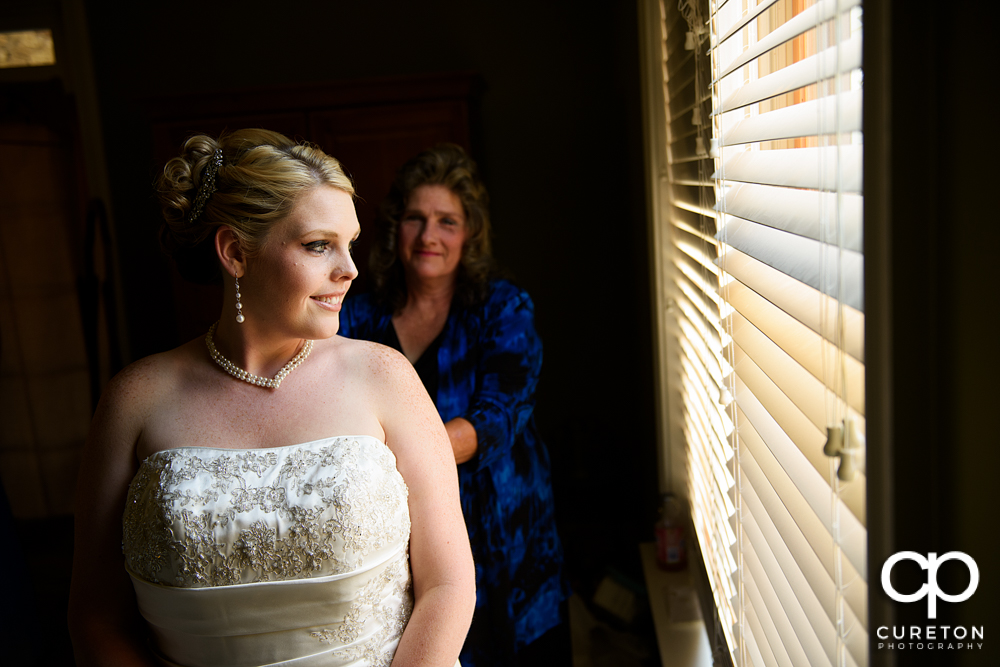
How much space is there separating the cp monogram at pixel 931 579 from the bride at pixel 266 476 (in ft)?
2.82

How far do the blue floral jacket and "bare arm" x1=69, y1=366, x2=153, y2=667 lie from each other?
2.61 ft

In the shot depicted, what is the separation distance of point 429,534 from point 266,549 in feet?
0.92

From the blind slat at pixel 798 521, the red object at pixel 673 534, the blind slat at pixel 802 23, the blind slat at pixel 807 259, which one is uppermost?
the blind slat at pixel 802 23

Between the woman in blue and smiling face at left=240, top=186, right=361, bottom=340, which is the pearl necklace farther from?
the woman in blue

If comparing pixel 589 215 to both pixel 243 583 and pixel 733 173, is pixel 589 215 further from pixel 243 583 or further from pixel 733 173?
pixel 243 583

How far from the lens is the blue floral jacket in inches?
79.6

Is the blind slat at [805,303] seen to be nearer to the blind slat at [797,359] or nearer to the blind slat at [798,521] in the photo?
the blind slat at [797,359]

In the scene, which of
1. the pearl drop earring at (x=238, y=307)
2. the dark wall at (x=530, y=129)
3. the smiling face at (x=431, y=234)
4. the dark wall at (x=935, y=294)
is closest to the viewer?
the dark wall at (x=935, y=294)

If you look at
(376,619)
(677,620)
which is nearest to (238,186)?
(376,619)

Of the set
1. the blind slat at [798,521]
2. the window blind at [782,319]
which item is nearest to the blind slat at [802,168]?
the window blind at [782,319]

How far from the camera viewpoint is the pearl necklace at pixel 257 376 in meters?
1.41

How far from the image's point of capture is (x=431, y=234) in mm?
2119

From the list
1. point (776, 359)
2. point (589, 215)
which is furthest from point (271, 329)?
point (589, 215)

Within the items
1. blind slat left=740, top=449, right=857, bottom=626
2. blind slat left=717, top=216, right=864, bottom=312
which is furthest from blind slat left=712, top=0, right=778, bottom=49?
blind slat left=740, top=449, right=857, bottom=626
